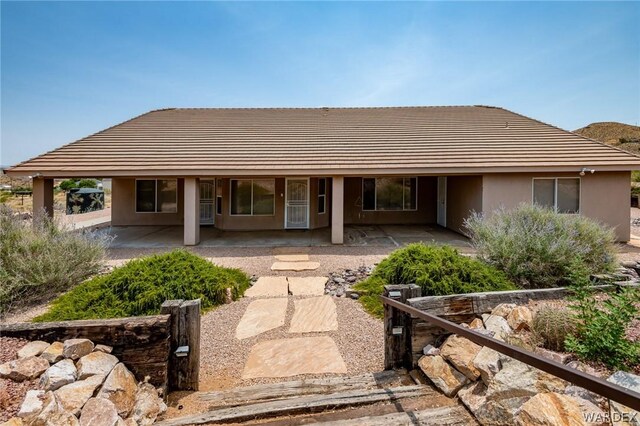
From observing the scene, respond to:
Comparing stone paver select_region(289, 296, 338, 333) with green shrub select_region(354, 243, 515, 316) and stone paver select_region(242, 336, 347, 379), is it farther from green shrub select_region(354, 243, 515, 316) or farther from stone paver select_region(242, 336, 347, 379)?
green shrub select_region(354, 243, 515, 316)

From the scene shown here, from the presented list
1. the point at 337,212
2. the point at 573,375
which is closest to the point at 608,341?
the point at 573,375

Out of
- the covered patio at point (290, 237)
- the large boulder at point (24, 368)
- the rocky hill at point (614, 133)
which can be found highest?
the rocky hill at point (614, 133)

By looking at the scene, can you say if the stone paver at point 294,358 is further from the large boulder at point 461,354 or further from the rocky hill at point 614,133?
the rocky hill at point 614,133

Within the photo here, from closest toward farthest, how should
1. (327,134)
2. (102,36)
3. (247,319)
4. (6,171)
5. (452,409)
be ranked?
(452,409) < (247,319) < (6,171) < (102,36) < (327,134)

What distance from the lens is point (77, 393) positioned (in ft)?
8.37

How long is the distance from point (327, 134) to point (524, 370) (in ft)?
39.6

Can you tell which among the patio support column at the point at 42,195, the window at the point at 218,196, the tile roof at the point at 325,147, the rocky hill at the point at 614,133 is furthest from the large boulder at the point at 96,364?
the rocky hill at the point at 614,133

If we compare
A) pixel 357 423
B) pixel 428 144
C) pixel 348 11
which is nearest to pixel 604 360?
pixel 357 423

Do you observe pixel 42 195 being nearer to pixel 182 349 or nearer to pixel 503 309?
pixel 182 349

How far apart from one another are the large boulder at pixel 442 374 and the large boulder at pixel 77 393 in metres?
3.03

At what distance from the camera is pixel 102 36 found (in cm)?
1218

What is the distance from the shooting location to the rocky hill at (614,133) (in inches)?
1680

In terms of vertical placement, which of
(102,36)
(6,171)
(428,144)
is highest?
(102,36)

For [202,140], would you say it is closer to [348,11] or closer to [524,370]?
[348,11]
